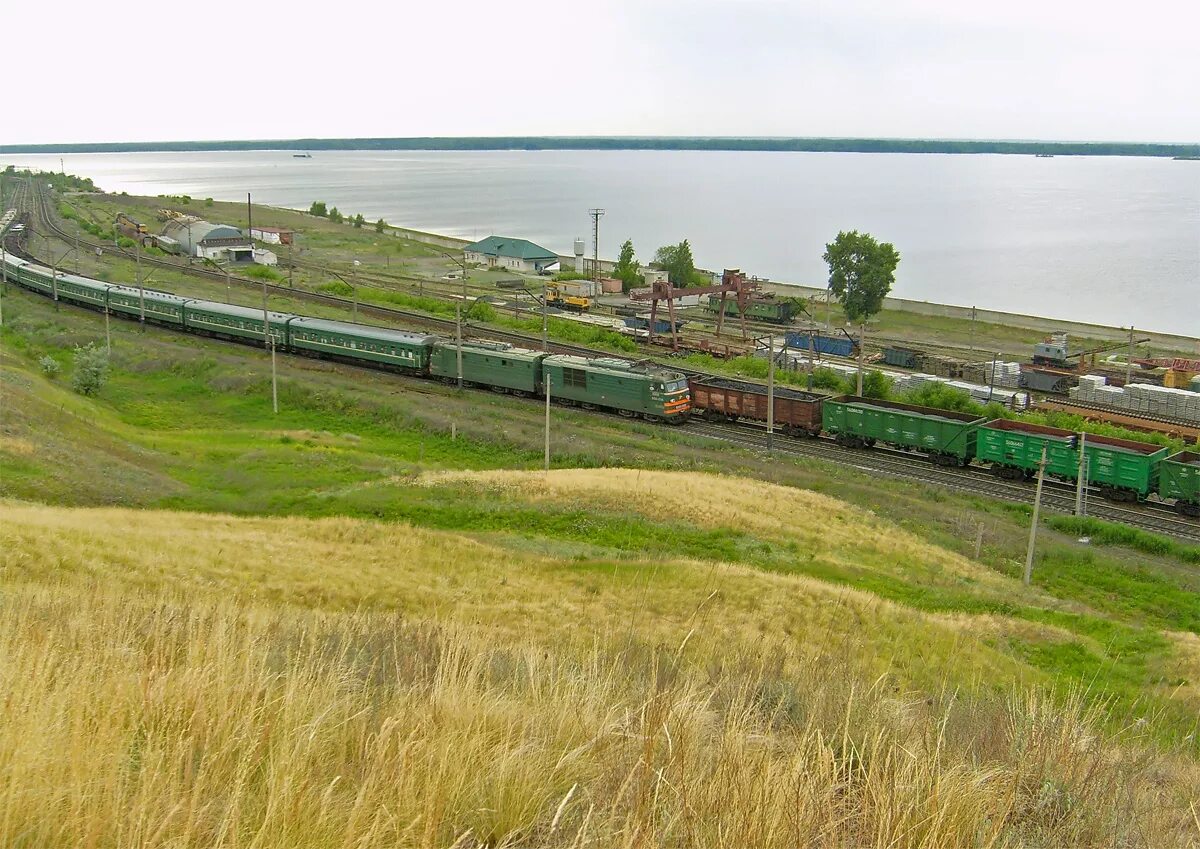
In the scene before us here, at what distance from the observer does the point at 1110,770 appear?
18.0 feet

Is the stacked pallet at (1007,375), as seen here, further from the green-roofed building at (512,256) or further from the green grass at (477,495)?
the green-roofed building at (512,256)

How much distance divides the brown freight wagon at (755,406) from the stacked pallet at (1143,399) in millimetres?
20412

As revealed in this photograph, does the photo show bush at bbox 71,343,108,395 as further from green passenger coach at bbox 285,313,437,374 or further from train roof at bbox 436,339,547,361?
train roof at bbox 436,339,547,361

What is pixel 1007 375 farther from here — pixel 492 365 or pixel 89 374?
pixel 89 374

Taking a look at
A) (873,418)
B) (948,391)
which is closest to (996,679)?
(873,418)

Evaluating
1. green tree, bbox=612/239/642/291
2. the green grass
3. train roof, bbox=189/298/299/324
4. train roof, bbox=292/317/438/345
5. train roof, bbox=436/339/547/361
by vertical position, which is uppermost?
green tree, bbox=612/239/642/291

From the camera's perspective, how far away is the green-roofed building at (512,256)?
108 m

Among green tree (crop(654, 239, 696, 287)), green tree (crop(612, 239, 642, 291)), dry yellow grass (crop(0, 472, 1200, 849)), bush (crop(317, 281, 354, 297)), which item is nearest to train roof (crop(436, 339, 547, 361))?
bush (crop(317, 281, 354, 297))

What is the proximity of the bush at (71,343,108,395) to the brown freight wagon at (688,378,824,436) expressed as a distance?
89.4 feet

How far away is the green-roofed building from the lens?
108m

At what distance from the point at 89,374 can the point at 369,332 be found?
13428 mm

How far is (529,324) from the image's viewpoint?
6994cm

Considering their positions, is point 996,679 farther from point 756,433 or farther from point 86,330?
point 86,330

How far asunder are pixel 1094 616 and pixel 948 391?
27433 mm
